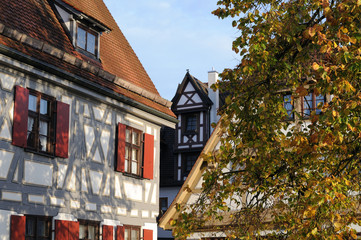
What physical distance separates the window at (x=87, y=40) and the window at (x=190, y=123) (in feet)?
62.7

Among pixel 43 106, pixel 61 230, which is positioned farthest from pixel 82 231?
pixel 43 106

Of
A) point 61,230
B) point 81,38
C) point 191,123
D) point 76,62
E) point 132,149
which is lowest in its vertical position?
point 61,230

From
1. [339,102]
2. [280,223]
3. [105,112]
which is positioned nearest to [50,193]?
[105,112]

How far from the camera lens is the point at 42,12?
15.4 m

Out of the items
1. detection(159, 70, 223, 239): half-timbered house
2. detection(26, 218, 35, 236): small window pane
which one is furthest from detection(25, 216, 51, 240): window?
detection(159, 70, 223, 239): half-timbered house

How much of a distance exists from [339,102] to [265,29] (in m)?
1.90

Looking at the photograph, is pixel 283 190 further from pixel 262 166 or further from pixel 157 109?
pixel 157 109

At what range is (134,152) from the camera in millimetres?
17562

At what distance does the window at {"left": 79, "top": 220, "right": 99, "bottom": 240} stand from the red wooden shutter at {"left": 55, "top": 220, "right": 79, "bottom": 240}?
49 centimetres

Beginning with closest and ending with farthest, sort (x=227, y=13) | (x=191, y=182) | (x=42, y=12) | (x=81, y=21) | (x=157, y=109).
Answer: (x=227, y=13)
(x=42, y=12)
(x=81, y=21)
(x=157, y=109)
(x=191, y=182)

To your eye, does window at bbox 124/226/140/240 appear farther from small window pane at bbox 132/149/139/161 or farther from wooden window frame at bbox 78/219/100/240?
small window pane at bbox 132/149/139/161

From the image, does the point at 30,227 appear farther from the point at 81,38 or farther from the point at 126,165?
the point at 81,38

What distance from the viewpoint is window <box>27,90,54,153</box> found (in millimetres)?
13430

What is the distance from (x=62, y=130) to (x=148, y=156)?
13.7 ft
